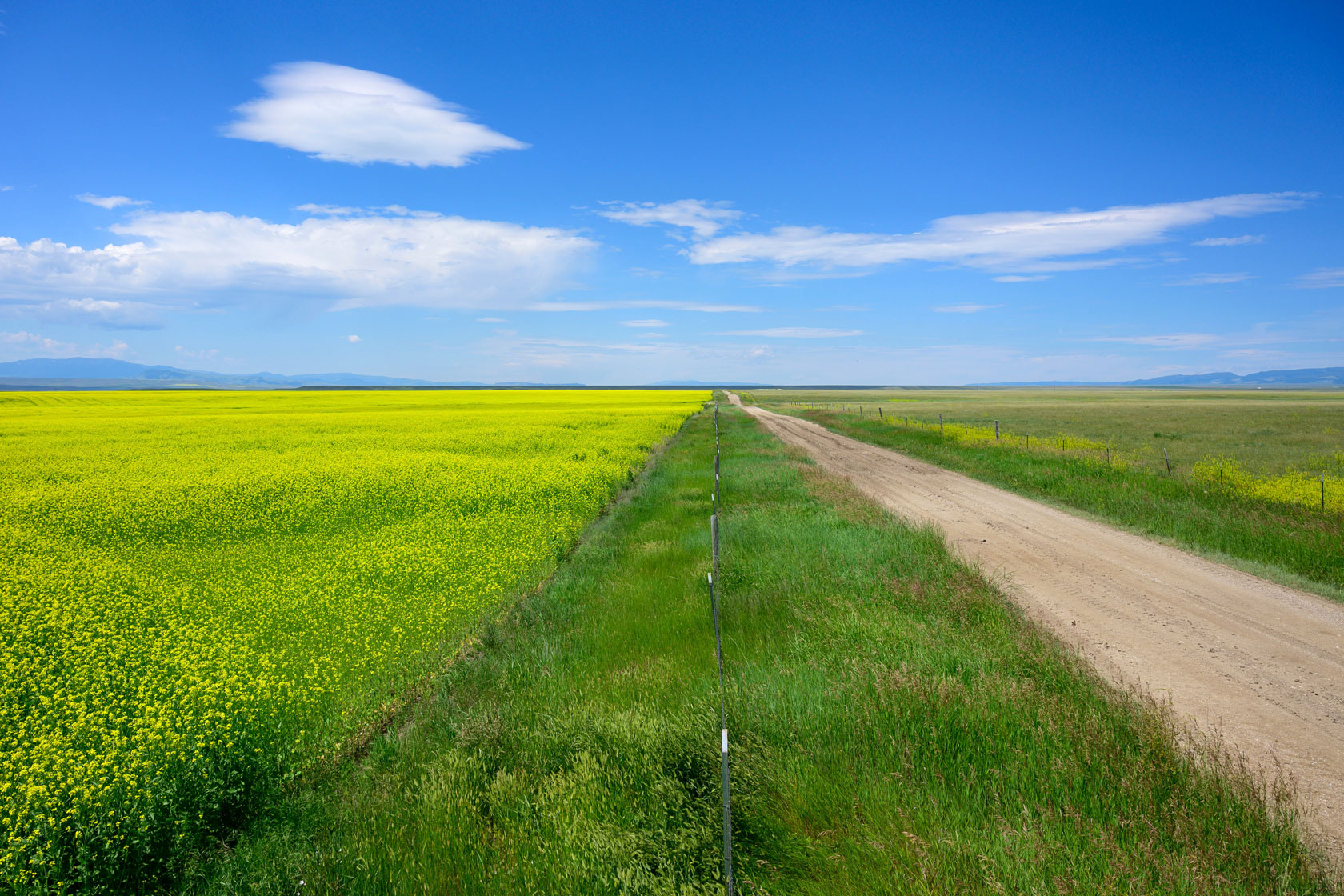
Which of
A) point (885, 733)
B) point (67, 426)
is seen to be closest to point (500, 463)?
point (885, 733)

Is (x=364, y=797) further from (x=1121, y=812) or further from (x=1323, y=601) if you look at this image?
(x=1323, y=601)

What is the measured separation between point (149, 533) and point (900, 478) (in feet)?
64.0

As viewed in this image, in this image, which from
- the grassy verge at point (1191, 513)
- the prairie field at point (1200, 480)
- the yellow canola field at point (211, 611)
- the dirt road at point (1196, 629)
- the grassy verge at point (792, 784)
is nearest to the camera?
the grassy verge at point (792, 784)

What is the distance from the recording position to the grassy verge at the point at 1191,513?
416 inches

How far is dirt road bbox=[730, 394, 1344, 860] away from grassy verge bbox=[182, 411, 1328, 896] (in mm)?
844

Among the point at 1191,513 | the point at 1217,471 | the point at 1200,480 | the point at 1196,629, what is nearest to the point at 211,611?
the point at 1196,629

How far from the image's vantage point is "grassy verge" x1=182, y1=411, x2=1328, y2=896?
3580mm

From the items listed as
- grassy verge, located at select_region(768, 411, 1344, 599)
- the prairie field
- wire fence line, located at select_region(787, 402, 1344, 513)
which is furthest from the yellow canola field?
wire fence line, located at select_region(787, 402, 1344, 513)

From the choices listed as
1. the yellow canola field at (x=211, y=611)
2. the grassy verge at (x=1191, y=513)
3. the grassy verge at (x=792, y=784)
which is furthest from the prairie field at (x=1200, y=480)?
the yellow canola field at (x=211, y=611)

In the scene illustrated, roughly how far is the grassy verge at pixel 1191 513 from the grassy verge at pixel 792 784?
22.3 ft

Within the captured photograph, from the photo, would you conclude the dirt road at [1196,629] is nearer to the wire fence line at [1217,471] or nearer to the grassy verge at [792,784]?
the grassy verge at [792,784]

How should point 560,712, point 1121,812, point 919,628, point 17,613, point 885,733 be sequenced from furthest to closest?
point 17,613 → point 919,628 → point 560,712 → point 885,733 → point 1121,812

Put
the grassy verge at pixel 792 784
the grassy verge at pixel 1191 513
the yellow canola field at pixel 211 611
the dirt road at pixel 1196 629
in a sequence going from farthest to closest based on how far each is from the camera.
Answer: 1. the grassy verge at pixel 1191 513
2. the dirt road at pixel 1196 629
3. the yellow canola field at pixel 211 611
4. the grassy verge at pixel 792 784

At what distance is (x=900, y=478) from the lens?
21.0 metres
